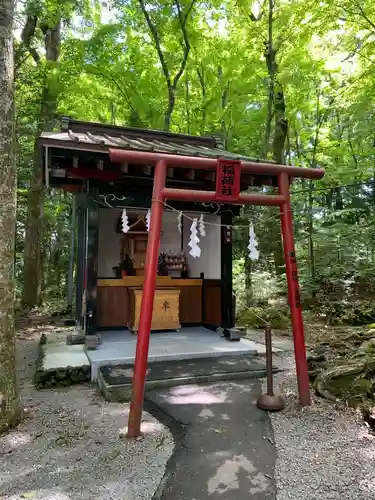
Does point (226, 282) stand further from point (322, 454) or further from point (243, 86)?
point (243, 86)

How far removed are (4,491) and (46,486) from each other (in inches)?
11.0

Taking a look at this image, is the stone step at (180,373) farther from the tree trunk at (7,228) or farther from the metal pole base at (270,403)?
the tree trunk at (7,228)

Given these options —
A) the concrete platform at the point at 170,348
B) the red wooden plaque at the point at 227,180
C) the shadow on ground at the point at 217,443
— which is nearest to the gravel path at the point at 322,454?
the shadow on ground at the point at 217,443

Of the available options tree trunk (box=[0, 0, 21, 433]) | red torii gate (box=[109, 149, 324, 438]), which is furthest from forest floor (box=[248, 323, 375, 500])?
tree trunk (box=[0, 0, 21, 433])

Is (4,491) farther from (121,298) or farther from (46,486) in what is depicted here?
(121,298)

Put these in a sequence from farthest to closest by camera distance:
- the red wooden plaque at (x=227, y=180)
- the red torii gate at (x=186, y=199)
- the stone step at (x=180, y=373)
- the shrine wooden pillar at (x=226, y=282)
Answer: the shrine wooden pillar at (x=226, y=282) → the stone step at (x=180, y=373) → the red wooden plaque at (x=227, y=180) → the red torii gate at (x=186, y=199)

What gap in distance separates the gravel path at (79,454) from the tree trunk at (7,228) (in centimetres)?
32

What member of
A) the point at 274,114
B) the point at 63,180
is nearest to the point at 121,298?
the point at 63,180

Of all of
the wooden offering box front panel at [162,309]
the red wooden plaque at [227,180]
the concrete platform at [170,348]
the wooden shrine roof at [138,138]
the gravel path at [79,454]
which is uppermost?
the wooden shrine roof at [138,138]

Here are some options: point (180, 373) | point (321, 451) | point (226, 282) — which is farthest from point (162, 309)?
point (321, 451)

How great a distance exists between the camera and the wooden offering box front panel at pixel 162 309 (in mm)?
7168

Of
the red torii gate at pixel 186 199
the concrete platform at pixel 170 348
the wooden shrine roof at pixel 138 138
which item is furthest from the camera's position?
the wooden shrine roof at pixel 138 138

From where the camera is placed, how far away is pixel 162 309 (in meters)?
7.30

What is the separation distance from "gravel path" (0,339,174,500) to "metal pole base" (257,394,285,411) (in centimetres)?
116
